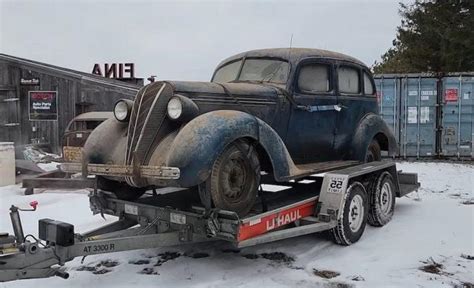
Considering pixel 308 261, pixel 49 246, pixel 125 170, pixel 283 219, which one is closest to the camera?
pixel 49 246

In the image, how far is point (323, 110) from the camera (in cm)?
636

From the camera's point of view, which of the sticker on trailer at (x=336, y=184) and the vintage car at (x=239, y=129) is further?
the sticker on trailer at (x=336, y=184)

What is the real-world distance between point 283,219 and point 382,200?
7.86 ft

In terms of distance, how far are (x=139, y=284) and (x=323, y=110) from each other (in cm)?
313

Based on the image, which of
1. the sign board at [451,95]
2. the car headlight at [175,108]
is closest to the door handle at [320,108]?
the car headlight at [175,108]

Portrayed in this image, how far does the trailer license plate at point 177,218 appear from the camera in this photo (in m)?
4.69

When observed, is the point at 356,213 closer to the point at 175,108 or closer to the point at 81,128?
the point at 175,108

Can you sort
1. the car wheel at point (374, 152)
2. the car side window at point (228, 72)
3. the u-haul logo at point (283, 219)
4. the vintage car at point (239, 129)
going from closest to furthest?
the vintage car at point (239, 129), the u-haul logo at point (283, 219), the car side window at point (228, 72), the car wheel at point (374, 152)

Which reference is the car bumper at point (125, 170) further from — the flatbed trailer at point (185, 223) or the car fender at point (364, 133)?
the car fender at point (364, 133)

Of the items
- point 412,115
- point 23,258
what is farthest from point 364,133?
point 412,115

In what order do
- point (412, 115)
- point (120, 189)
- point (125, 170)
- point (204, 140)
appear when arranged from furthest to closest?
point (412, 115) < point (120, 189) < point (125, 170) < point (204, 140)

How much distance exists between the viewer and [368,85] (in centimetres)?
750

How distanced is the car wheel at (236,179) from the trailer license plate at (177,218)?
0.33m

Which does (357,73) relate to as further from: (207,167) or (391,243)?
(207,167)
